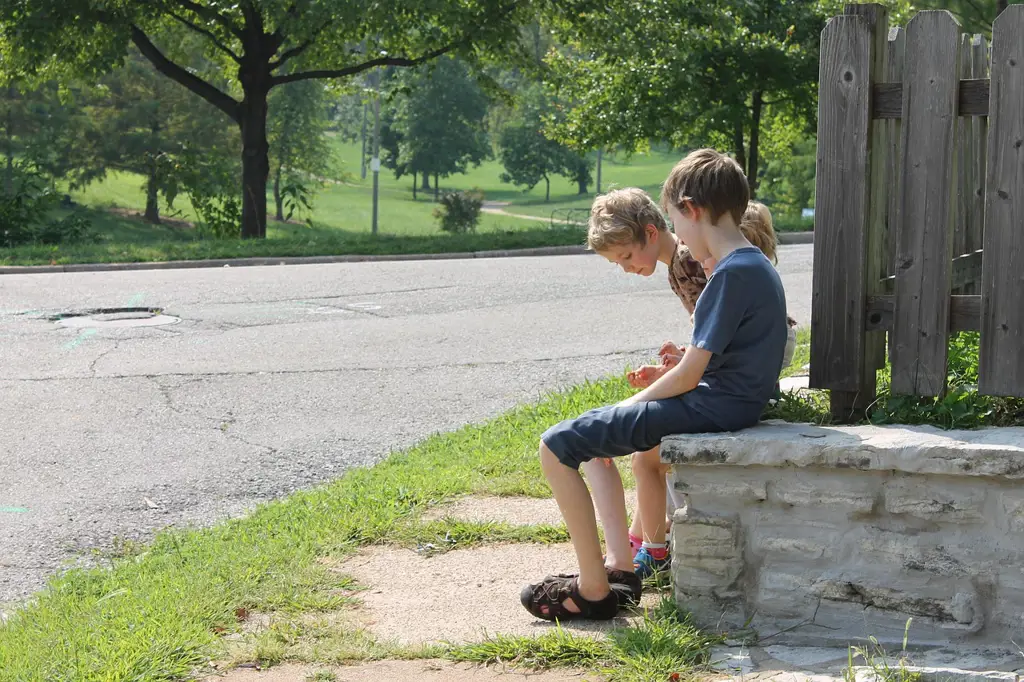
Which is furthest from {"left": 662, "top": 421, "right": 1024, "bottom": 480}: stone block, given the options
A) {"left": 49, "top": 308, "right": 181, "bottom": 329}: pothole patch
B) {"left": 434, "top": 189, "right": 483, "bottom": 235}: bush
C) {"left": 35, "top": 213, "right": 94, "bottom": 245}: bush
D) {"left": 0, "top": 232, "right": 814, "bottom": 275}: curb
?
{"left": 434, "top": 189, "right": 483, "bottom": 235}: bush

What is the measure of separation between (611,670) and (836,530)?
0.77 m

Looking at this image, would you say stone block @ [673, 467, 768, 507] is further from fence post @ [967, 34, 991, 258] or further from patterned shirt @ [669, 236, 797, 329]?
fence post @ [967, 34, 991, 258]

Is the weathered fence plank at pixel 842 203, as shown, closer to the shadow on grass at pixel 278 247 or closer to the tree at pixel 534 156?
the shadow on grass at pixel 278 247

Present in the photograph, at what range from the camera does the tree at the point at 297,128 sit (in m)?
46.8

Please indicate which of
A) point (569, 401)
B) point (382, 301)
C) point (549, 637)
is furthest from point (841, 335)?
point (382, 301)

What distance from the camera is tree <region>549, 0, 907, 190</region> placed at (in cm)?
2280

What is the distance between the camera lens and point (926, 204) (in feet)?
12.5

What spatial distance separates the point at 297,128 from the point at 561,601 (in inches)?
1825

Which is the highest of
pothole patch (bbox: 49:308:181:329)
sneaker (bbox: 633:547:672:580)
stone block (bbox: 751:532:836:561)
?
pothole patch (bbox: 49:308:181:329)

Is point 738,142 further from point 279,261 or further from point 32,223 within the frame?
point 32,223

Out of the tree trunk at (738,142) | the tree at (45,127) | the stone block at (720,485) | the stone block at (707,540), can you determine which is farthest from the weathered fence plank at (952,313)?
the tree at (45,127)

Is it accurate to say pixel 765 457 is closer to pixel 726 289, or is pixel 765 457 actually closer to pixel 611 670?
pixel 726 289

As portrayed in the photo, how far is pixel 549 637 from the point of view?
11.7 feet

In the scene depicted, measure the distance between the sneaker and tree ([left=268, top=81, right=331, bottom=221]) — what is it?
4301 cm
